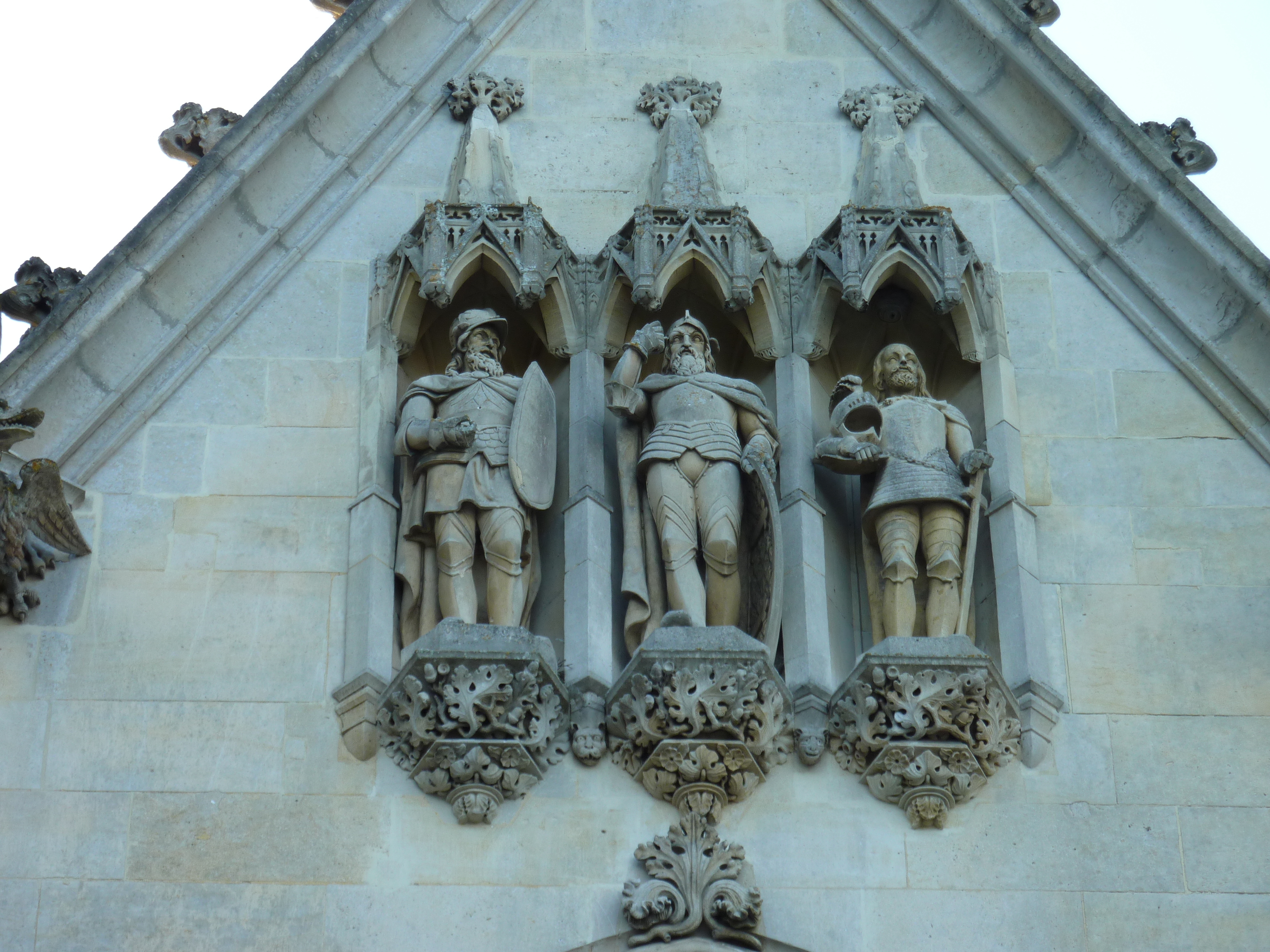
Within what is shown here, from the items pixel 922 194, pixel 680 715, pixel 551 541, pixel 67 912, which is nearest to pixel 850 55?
pixel 922 194

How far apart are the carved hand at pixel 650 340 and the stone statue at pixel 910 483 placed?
2.67 ft

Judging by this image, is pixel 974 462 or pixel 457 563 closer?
pixel 457 563

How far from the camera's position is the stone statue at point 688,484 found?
11.0 m

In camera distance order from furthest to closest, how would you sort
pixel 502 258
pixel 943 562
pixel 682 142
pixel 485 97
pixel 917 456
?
pixel 485 97 → pixel 682 142 → pixel 502 258 → pixel 917 456 → pixel 943 562

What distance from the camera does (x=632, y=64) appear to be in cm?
1299

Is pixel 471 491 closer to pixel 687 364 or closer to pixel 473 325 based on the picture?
pixel 473 325

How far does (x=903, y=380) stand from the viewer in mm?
11656

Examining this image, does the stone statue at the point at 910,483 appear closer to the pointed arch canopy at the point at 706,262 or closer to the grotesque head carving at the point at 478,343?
the pointed arch canopy at the point at 706,262

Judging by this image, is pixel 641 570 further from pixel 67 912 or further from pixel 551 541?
pixel 67 912

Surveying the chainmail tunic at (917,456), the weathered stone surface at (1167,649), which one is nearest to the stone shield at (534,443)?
the chainmail tunic at (917,456)

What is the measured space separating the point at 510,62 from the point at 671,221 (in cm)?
156

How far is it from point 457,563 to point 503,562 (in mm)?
187

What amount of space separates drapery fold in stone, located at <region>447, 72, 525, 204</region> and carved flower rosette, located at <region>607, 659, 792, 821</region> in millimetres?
2658

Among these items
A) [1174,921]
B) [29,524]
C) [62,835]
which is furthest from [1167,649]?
[29,524]
